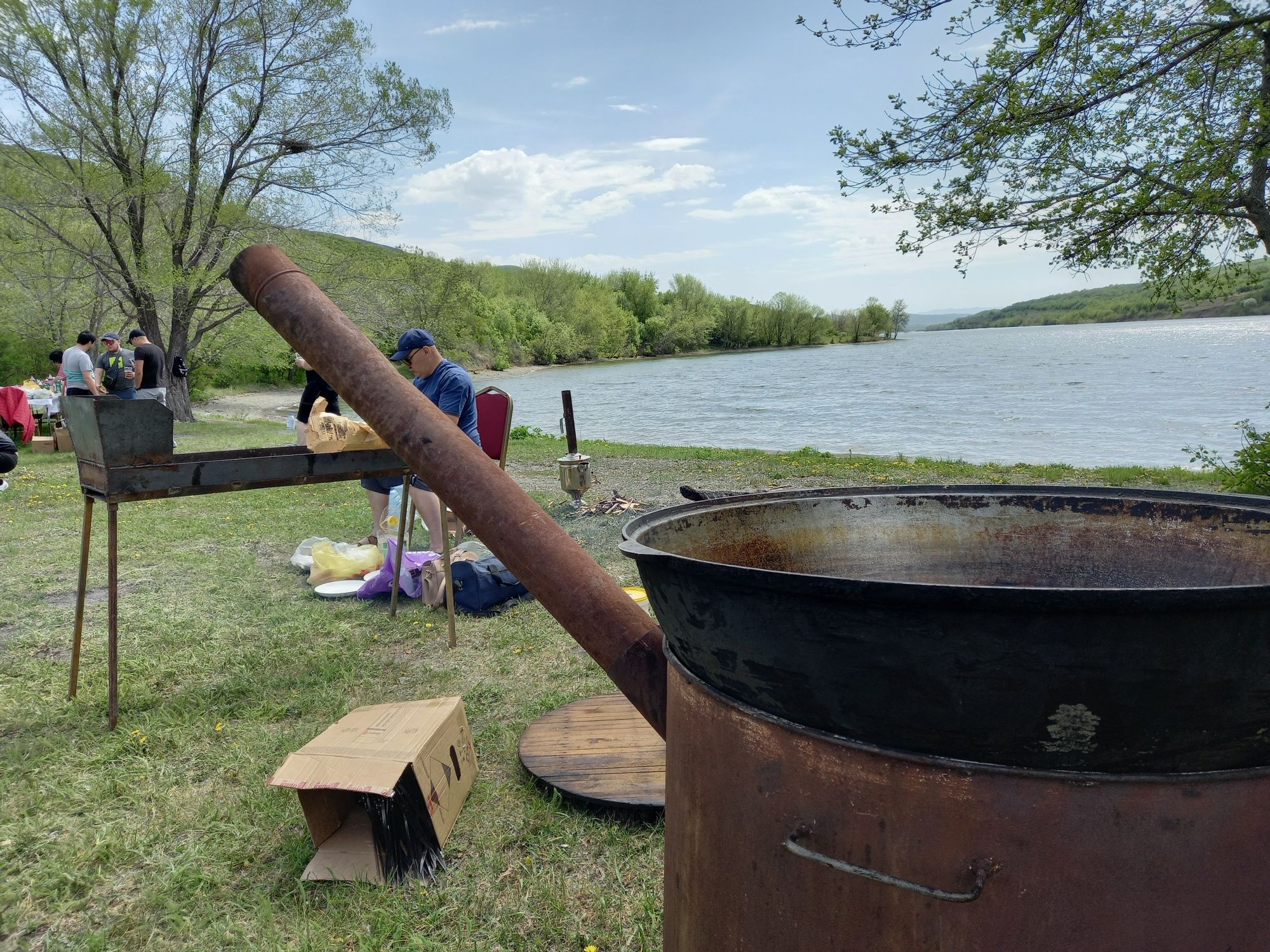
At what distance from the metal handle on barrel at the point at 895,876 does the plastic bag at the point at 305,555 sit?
557cm

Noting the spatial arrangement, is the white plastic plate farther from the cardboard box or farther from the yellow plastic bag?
the cardboard box

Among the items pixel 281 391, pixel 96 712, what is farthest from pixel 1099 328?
pixel 96 712

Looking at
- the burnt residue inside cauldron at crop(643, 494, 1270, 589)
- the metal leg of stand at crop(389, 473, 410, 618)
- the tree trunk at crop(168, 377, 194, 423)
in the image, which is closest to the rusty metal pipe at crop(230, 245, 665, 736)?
the burnt residue inside cauldron at crop(643, 494, 1270, 589)

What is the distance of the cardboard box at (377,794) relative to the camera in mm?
2441

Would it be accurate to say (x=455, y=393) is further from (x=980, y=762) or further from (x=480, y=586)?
(x=980, y=762)

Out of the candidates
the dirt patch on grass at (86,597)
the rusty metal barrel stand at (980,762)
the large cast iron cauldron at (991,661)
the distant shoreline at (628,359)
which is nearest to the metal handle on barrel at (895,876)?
the rusty metal barrel stand at (980,762)

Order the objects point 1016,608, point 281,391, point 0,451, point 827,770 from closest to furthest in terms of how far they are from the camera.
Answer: point 1016,608, point 827,770, point 0,451, point 281,391

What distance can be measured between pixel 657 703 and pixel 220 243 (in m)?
21.0

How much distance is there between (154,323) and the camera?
61.5ft

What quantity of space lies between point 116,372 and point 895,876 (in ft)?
43.8

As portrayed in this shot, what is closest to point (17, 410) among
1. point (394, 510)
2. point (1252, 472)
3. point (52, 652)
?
point (394, 510)

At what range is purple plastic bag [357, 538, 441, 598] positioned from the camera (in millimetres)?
5367

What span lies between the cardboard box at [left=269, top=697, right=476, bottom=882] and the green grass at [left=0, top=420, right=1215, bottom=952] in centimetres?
8

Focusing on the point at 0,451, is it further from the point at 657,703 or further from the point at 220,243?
the point at 220,243
